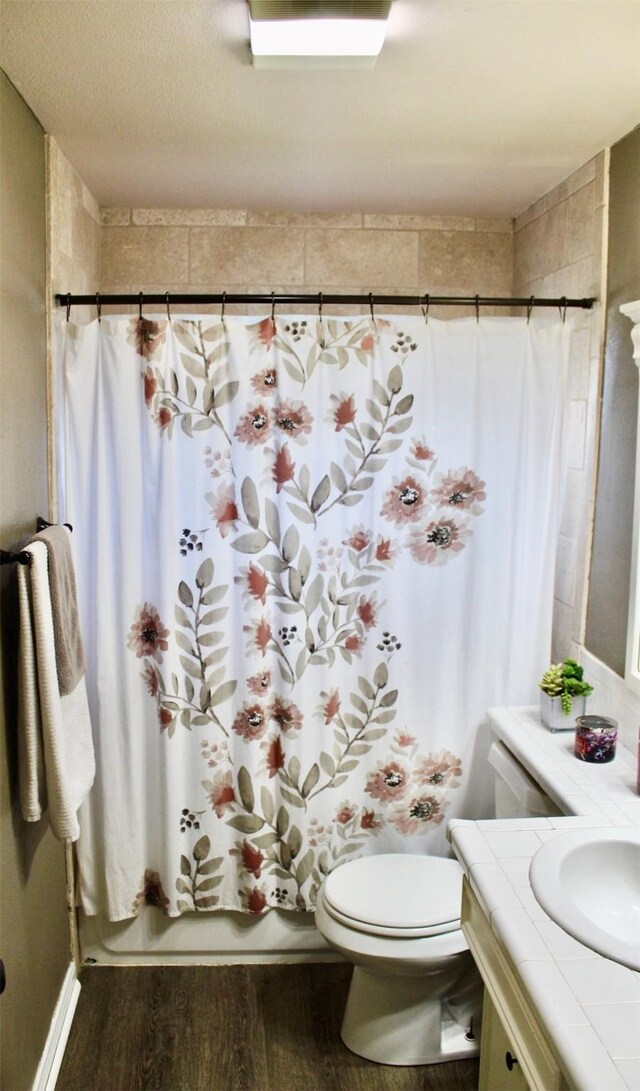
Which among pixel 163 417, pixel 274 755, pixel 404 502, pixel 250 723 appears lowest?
pixel 274 755

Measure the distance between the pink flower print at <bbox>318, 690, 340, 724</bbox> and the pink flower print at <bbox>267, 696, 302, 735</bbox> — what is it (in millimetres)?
71

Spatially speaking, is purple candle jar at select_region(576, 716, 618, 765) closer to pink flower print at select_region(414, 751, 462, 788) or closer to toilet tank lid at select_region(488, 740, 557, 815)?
toilet tank lid at select_region(488, 740, 557, 815)

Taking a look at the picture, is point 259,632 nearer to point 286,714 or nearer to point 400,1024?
point 286,714

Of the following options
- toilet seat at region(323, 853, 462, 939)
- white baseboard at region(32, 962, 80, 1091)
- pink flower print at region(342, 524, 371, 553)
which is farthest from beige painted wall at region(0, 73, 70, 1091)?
pink flower print at region(342, 524, 371, 553)

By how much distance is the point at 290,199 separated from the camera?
8.86 feet

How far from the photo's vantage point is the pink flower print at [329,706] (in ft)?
8.15

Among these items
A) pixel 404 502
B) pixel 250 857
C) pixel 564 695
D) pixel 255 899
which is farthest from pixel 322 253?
pixel 255 899

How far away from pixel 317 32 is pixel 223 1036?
242 cm

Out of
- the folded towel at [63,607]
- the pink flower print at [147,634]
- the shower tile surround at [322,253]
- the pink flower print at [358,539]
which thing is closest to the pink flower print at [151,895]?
the pink flower print at [147,634]

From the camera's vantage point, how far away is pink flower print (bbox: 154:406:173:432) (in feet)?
7.65

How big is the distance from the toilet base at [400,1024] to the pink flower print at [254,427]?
1.45 metres

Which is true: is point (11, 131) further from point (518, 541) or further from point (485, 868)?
point (485, 868)

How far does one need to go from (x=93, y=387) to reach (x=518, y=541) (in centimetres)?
129

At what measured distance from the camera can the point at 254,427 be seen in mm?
2363
